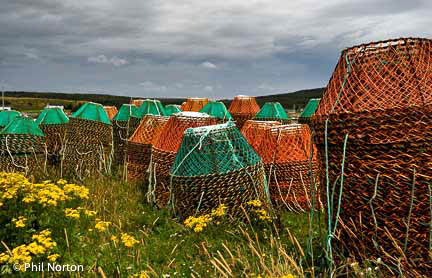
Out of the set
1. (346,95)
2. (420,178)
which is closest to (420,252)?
(420,178)

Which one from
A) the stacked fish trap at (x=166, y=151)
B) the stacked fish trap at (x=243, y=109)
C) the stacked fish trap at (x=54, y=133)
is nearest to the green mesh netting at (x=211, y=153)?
the stacked fish trap at (x=166, y=151)

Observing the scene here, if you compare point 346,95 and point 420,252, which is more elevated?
point 346,95

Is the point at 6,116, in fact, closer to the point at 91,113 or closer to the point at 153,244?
the point at 91,113

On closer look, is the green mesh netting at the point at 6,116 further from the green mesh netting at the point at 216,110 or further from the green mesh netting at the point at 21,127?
the green mesh netting at the point at 216,110

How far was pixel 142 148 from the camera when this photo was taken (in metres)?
9.17

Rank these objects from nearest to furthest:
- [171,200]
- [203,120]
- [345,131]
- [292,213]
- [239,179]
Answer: [345,131], [239,179], [171,200], [292,213], [203,120]

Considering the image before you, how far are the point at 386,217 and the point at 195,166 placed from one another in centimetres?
343

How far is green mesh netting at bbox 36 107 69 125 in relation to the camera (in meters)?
10.6

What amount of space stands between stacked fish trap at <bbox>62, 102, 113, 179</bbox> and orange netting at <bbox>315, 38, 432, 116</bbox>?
7.45m

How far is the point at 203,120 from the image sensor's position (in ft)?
25.5

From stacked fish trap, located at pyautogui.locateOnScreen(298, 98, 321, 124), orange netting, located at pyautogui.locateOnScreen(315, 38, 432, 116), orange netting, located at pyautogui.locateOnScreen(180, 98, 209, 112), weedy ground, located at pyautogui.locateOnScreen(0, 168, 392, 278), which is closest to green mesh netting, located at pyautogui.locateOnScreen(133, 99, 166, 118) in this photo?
orange netting, located at pyautogui.locateOnScreen(180, 98, 209, 112)

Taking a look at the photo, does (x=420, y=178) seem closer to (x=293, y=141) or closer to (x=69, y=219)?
(x=69, y=219)

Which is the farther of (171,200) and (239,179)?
(171,200)

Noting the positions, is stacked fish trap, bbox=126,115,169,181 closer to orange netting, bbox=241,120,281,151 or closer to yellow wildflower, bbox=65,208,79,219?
orange netting, bbox=241,120,281,151
